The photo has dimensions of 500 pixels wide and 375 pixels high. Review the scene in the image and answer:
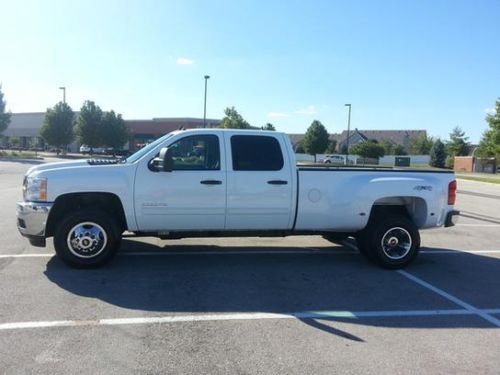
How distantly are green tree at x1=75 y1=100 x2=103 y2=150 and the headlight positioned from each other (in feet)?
164

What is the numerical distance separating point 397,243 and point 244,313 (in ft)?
10.3

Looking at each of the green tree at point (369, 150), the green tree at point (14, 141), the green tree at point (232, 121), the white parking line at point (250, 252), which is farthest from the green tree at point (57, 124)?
the white parking line at point (250, 252)

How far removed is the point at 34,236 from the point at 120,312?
82.2 inches

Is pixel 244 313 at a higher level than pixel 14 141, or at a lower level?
lower

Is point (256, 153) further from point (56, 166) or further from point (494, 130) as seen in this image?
point (494, 130)

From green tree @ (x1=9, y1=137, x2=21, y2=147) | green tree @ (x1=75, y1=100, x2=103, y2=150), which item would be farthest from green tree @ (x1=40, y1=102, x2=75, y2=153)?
green tree @ (x1=9, y1=137, x2=21, y2=147)

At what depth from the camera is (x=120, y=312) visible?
4.90 metres

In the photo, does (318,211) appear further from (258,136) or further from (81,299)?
(81,299)

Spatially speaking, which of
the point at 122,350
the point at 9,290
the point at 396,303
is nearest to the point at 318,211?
the point at 396,303

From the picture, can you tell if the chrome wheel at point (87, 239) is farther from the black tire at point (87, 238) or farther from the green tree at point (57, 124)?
the green tree at point (57, 124)

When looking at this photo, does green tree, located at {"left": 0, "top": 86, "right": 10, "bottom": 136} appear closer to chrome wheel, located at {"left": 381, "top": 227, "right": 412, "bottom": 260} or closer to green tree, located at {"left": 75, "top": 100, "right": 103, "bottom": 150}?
green tree, located at {"left": 75, "top": 100, "right": 103, "bottom": 150}

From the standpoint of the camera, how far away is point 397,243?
7.06m

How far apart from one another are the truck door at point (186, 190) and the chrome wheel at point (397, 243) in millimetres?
2512

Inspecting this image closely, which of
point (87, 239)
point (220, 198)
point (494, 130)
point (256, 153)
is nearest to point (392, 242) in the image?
point (256, 153)
